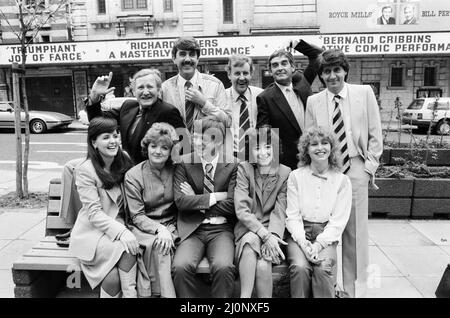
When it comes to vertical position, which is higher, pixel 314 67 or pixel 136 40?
pixel 136 40

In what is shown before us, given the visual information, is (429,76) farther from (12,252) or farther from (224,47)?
(12,252)

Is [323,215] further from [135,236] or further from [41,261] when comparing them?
[41,261]

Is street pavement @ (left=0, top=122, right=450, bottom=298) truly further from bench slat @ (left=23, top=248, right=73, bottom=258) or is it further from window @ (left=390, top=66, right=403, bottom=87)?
window @ (left=390, top=66, right=403, bottom=87)

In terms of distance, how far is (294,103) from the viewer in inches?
163

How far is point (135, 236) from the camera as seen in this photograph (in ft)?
11.2

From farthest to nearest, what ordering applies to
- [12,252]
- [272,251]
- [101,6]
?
[101,6], [12,252], [272,251]

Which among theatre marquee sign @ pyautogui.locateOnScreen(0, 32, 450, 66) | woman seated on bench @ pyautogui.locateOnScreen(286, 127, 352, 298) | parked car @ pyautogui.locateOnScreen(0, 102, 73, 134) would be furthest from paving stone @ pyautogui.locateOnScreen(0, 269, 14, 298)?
theatre marquee sign @ pyautogui.locateOnScreen(0, 32, 450, 66)

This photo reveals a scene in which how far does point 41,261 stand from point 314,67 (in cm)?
325

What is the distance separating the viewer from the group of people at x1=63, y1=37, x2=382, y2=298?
10.6 feet

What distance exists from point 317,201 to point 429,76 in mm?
24450

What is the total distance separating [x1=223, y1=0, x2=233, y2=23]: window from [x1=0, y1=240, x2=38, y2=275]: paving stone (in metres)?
22.4

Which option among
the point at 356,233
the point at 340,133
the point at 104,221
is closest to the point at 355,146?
the point at 340,133

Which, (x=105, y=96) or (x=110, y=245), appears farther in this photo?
(x=105, y=96)
